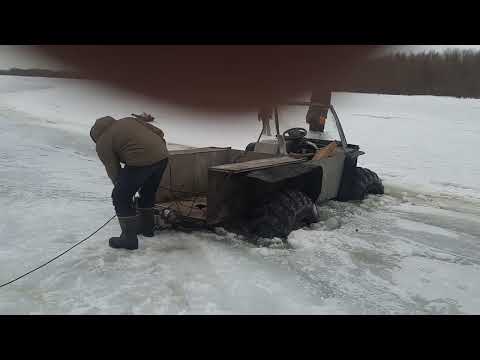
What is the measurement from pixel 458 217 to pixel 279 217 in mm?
3572

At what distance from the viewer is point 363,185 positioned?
6.86 m

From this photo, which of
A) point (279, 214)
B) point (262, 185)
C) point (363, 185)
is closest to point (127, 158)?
point (262, 185)

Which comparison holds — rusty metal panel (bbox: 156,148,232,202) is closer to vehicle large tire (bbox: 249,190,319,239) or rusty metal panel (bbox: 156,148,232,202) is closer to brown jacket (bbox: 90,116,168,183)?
brown jacket (bbox: 90,116,168,183)

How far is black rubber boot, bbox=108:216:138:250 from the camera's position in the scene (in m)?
4.19

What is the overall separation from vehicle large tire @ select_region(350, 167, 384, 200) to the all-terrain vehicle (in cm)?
2

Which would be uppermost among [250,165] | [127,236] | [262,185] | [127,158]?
[127,158]

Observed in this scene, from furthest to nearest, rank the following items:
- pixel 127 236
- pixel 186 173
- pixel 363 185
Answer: pixel 363 185, pixel 186 173, pixel 127 236

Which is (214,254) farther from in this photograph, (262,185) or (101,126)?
(101,126)

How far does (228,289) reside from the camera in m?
3.44

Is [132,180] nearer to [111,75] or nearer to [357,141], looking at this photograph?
[111,75]

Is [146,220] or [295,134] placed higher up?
[295,134]

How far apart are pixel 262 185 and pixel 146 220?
4.74ft
